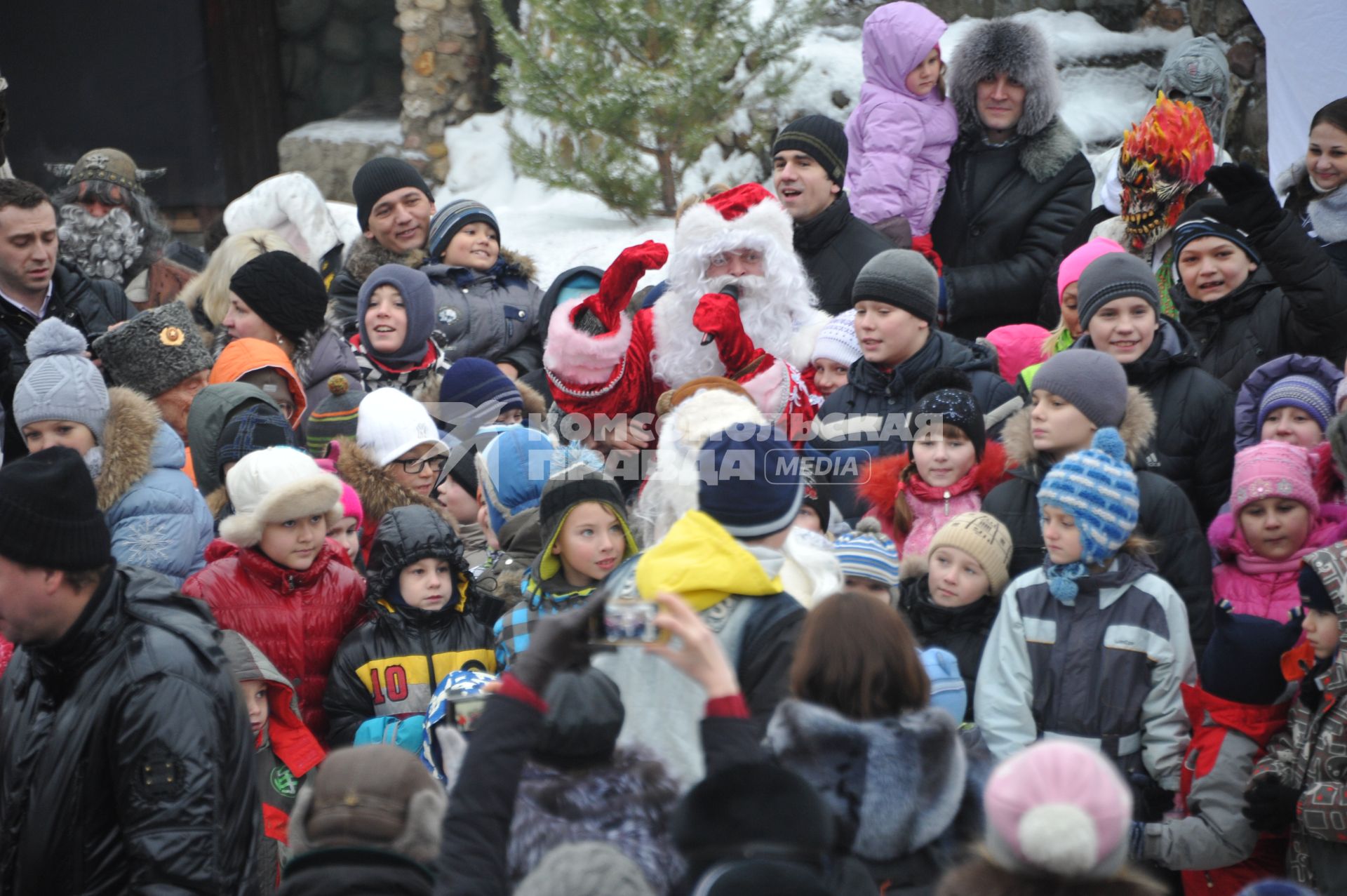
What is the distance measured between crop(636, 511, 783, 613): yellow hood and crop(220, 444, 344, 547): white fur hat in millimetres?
1586

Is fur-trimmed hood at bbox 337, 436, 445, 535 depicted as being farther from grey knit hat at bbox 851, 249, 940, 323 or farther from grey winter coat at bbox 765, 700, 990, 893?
grey winter coat at bbox 765, 700, 990, 893

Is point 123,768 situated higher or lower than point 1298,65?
lower

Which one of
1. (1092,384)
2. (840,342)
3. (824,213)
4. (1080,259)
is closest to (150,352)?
(840,342)

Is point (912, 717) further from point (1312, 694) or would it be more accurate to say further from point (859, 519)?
point (859, 519)

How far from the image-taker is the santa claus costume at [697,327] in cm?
416

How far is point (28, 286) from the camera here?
15.9ft

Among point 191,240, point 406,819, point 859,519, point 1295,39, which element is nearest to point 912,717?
point 406,819

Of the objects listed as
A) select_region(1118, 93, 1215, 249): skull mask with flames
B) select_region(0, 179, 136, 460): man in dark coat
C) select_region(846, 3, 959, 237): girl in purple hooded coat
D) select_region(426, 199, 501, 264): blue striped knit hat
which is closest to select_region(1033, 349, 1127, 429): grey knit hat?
select_region(1118, 93, 1215, 249): skull mask with flames

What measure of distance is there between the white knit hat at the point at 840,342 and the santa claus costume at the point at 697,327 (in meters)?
0.08

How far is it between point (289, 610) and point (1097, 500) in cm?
221

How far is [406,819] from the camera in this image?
6.91 feet

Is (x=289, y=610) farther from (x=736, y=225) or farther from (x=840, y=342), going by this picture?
(x=840, y=342)

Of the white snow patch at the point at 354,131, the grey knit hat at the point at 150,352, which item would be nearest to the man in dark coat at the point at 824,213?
the grey knit hat at the point at 150,352

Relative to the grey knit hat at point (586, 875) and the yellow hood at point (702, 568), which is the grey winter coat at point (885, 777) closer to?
the yellow hood at point (702, 568)
